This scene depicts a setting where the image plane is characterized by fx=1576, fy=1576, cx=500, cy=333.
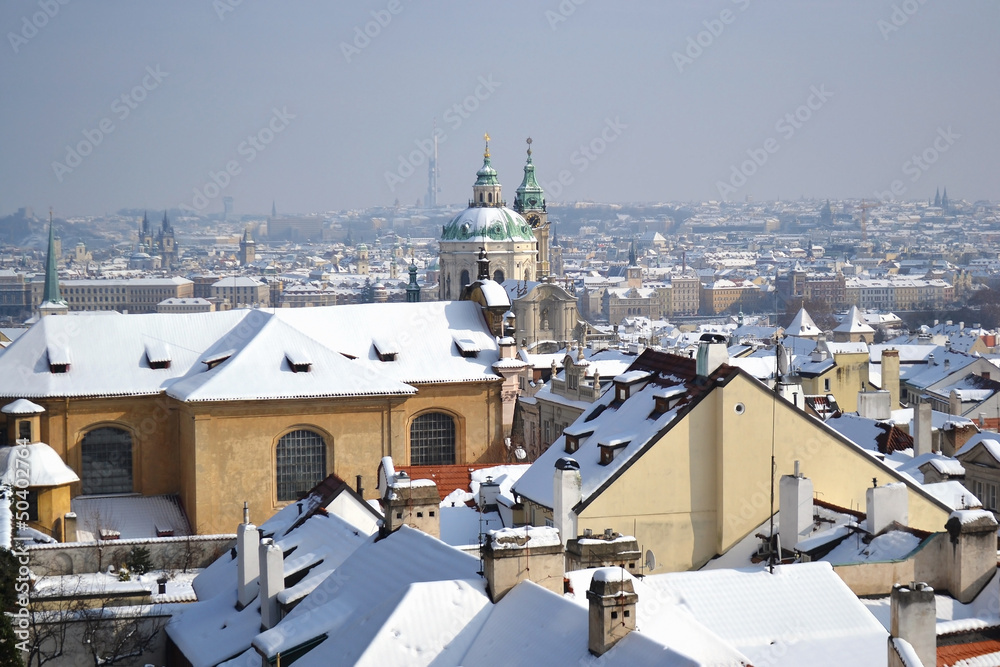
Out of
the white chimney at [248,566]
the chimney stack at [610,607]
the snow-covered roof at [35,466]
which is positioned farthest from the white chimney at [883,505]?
the snow-covered roof at [35,466]

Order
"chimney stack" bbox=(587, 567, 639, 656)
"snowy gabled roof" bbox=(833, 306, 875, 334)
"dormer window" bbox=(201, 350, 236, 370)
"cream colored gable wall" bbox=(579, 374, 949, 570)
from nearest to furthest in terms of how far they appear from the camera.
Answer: "chimney stack" bbox=(587, 567, 639, 656) → "cream colored gable wall" bbox=(579, 374, 949, 570) → "dormer window" bbox=(201, 350, 236, 370) → "snowy gabled roof" bbox=(833, 306, 875, 334)

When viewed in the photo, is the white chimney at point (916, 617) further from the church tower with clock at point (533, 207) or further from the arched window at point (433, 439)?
the church tower with clock at point (533, 207)

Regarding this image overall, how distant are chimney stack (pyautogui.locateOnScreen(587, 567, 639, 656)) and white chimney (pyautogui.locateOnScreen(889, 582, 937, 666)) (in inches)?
114

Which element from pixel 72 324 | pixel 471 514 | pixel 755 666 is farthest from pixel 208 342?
pixel 755 666

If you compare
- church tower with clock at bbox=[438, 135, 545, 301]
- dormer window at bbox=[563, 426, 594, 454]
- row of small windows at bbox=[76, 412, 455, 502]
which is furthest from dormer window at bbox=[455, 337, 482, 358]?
church tower with clock at bbox=[438, 135, 545, 301]

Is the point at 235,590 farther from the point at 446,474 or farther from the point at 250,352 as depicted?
the point at 250,352

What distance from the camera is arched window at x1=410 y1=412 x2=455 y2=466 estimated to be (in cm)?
3922

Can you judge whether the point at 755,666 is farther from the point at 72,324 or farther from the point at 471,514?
the point at 72,324

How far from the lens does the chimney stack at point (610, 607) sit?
48.5ft

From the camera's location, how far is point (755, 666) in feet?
53.0

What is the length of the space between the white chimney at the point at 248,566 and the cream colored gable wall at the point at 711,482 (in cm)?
494

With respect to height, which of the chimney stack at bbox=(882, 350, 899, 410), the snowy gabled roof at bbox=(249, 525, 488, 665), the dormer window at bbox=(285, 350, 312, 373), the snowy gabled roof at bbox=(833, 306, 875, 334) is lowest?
the snowy gabled roof at bbox=(833, 306, 875, 334)

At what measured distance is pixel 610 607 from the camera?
1480 cm

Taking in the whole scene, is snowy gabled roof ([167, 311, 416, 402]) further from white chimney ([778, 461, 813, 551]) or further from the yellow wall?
white chimney ([778, 461, 813, 551])
